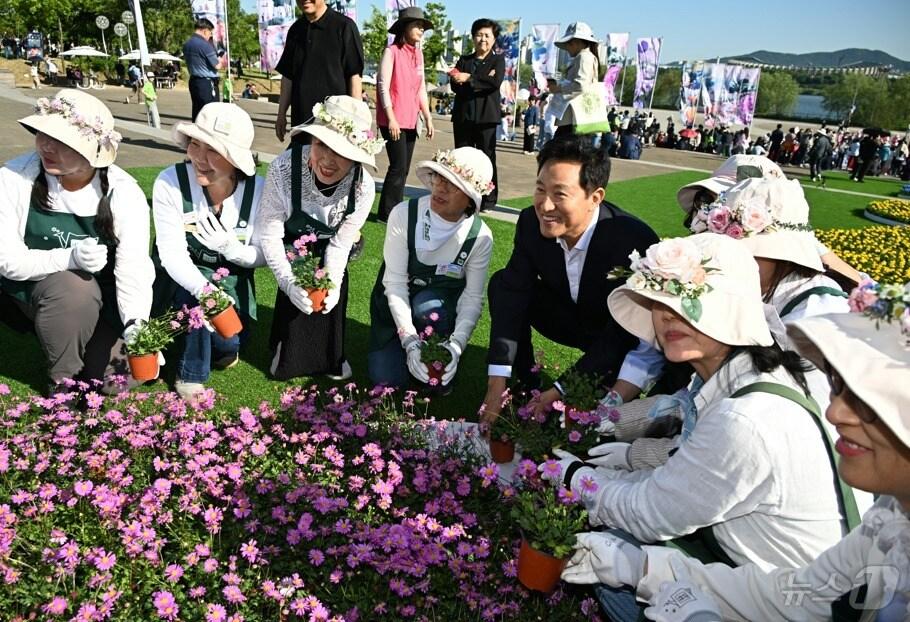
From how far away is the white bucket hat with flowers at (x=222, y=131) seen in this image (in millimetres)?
3225

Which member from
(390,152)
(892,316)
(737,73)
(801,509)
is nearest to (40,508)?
(801,509)

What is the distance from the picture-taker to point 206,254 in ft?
11.6

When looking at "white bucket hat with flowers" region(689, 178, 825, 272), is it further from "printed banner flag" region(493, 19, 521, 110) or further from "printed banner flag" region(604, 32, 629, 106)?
"printed banner flag" region(604, 32, 629, 106)

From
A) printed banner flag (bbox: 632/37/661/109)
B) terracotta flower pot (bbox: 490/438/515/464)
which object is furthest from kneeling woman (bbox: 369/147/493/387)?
printed banner flag (bbox: 632/37/661/109)

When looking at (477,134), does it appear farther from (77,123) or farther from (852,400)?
(852,400)

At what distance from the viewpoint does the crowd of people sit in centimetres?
166

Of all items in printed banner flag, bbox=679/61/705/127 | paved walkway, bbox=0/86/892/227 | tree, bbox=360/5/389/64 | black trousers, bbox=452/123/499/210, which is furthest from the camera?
tree, bbox=360/5/389/64

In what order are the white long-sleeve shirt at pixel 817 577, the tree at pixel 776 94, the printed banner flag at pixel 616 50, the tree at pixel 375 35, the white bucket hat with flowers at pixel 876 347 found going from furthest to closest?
the tree at pixel 776 94, the tree at pixel 375 35, the printed banner flag at pixel 616 50, the white long-sleeve shirt at pixel 817 577, the white bucket hat with flowers at pixel 876 347

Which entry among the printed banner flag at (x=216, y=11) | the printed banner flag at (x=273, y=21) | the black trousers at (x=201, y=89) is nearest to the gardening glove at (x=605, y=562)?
the black trousers at (x=201, y=89)

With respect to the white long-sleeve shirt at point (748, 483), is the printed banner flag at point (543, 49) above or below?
above

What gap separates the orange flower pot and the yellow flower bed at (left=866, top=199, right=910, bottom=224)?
12.9 m

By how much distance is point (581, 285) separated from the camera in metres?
3.32

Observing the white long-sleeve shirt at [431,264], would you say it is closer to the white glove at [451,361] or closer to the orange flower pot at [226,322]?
the white glove at [451,361]

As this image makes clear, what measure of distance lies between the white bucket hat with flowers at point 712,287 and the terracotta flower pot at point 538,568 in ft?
2.80
